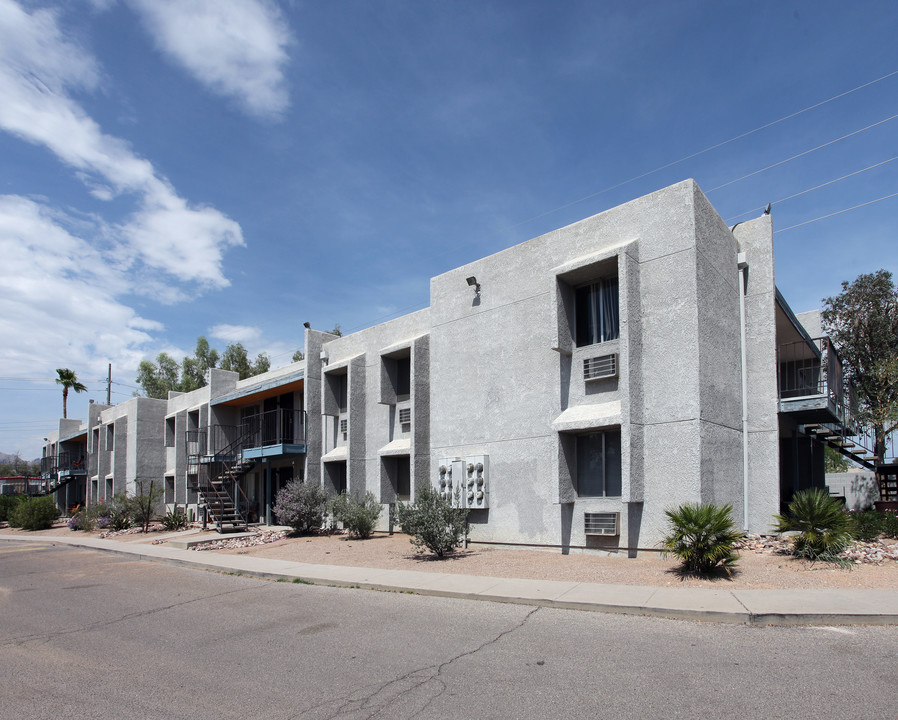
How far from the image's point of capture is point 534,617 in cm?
824

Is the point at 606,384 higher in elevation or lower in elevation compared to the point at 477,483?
higher

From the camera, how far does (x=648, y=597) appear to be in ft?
28.5

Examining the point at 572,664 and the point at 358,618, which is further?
the point at 358,618

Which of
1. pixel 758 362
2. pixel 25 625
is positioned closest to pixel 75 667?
pixel 25 625

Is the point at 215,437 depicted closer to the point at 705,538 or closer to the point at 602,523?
the point at 602,523

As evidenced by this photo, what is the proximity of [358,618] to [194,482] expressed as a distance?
24275mm

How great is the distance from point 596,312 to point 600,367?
1.38 m

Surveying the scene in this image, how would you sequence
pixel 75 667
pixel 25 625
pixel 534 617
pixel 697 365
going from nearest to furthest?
pixel 75 667
pixel 534 617
pixel 25 625
pixel 697 365

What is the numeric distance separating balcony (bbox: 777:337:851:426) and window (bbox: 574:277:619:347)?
4475 millimetres

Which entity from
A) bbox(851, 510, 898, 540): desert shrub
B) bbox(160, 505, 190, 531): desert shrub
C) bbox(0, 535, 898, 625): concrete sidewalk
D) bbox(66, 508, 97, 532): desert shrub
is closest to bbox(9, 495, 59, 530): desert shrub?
bbox(66, 508, 97, 532): desert shrub

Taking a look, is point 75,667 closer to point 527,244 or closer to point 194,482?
point 527,244

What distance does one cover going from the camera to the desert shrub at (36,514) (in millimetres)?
31375

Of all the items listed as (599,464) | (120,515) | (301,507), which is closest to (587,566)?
(599,464)

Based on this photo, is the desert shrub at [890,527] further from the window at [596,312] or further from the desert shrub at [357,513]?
the desert shrub at [357,513]
